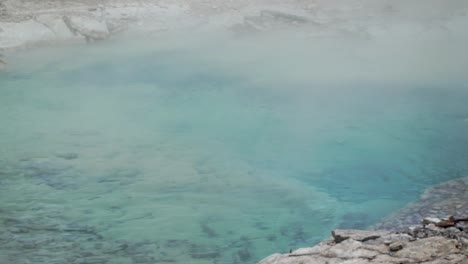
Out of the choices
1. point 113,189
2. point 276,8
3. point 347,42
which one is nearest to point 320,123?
point 113,189

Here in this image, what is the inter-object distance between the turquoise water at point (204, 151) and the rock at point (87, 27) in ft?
2.26

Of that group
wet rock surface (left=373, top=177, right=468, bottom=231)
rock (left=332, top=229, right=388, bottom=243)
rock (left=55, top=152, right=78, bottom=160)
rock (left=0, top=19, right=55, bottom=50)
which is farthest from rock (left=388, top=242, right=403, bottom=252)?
Result: rock (left=0, top=19, right=55, bottom=50)

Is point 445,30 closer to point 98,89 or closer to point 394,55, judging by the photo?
point 394,55

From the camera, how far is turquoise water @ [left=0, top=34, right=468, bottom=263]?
18.5 feet

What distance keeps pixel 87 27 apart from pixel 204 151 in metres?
6.19

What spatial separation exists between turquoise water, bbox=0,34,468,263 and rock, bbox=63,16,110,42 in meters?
0.69

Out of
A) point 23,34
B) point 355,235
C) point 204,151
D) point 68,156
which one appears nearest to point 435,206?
point 355,235

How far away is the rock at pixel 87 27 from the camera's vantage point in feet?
40.9

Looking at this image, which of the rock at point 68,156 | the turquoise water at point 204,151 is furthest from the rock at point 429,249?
the rock at point 68,156

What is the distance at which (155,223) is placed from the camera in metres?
5.85

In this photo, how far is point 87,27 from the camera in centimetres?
1252

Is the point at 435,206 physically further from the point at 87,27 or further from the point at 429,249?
the point at 87,27

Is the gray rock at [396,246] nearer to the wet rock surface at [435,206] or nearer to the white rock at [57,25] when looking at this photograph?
the wet rock surface at [435,206]

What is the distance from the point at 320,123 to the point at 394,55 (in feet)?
13.4
